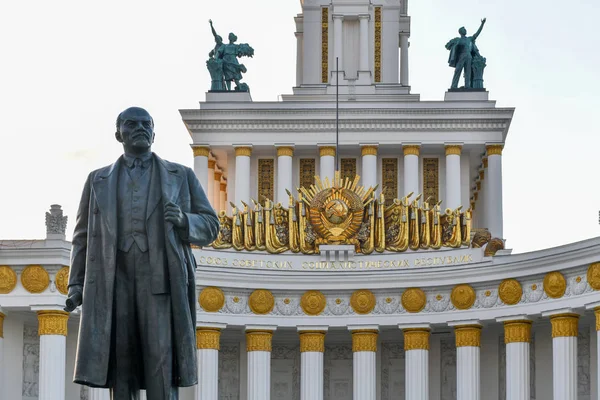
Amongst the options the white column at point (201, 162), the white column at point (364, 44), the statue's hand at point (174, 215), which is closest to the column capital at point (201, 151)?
the white column at point (201, 162)

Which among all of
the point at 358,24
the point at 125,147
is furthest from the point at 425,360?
the point at 125,147

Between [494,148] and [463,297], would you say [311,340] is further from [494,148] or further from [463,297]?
[494,148]

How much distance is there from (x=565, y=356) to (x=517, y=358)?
2077 mm

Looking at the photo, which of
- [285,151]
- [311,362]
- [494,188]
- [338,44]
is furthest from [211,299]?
[338,44]

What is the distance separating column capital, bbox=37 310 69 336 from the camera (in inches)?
1651

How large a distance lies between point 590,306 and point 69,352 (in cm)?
1479

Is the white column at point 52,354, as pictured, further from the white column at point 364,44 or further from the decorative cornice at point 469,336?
the white column at point 364,44

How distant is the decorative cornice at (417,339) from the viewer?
4547cm

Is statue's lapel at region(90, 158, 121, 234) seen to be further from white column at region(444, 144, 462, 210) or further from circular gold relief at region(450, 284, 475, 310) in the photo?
white column at region(444, 144, 462, 210)

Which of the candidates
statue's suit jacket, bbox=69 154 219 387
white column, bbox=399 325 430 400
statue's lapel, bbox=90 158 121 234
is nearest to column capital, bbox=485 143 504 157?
white column, bbox=399 325 430 400

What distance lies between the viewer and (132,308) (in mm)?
10609

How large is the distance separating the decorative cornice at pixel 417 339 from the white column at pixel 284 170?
34.7 feet

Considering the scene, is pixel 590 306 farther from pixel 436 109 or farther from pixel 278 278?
pixel 436 109

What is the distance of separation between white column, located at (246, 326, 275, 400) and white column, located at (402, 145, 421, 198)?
11.6 meters
